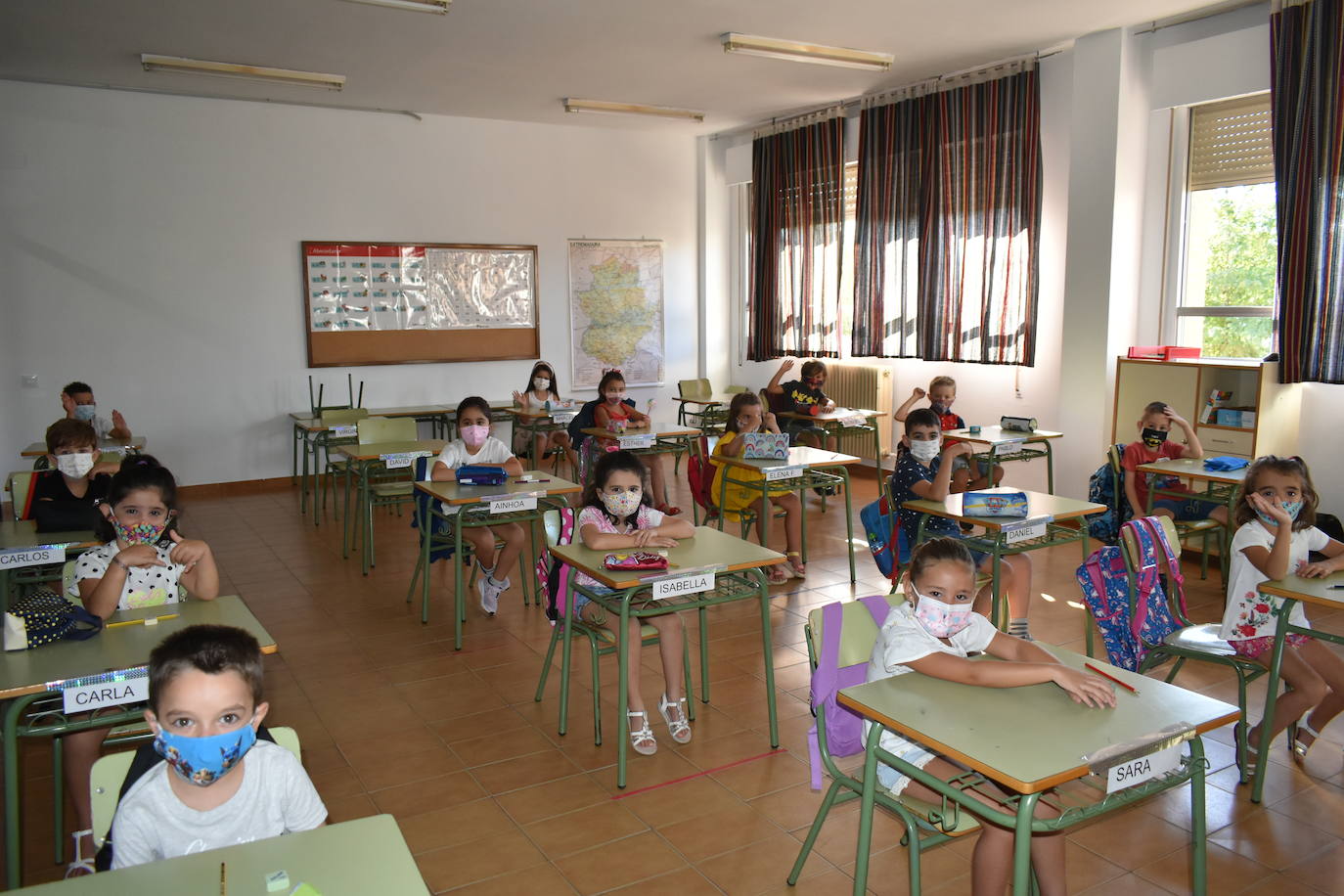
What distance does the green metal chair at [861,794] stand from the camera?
2223 mm

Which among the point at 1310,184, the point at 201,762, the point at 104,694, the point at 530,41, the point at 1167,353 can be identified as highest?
the point at 530,41

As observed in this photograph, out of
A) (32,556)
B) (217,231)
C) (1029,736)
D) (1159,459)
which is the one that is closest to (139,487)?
(32,556)

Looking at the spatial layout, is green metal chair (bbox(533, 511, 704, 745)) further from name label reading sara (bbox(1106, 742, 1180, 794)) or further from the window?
the window

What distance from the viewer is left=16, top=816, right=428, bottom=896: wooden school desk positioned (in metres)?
1.50

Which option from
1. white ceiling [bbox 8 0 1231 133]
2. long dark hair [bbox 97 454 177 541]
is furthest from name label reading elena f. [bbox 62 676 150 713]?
white ceiling [bbox 8 0 1231 133]

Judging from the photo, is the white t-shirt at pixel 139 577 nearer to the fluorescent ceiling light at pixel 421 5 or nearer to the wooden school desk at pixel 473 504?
the wooden school desk at pixel 473 504

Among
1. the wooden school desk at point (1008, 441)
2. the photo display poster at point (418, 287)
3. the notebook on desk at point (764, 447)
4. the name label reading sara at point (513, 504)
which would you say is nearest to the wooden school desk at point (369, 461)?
the name label reading sara at point (513, 504)

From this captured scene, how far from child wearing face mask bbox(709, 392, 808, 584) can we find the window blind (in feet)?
11.9

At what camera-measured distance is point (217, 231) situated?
864cm

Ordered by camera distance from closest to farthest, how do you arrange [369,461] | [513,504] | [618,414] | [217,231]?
[513,504] → [369,461] → [618,414] → [217,231]

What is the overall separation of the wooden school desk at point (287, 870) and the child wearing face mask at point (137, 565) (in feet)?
4.76

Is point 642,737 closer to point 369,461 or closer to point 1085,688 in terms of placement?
point 1085,688

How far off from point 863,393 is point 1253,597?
20.3 ft

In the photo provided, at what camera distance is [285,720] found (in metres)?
3.89
